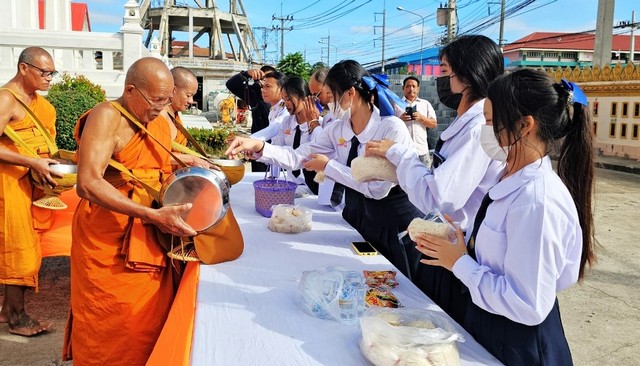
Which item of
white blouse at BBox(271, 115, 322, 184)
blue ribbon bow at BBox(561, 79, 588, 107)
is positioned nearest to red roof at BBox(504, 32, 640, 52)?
white blouse at BBox(271, 115, 322, 184)

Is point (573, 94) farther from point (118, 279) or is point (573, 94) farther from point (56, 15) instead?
point (56, 15)

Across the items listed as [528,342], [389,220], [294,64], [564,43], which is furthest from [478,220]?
[564,43]

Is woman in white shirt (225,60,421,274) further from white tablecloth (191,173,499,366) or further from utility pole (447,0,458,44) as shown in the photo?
utility pole (447,0,458,44)

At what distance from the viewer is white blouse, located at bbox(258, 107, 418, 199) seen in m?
2.46

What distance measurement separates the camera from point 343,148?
283 centimetres

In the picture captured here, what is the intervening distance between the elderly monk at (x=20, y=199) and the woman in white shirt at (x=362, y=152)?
132cm

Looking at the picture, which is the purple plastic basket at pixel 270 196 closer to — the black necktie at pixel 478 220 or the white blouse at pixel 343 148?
the white blouse at pixel 343 148

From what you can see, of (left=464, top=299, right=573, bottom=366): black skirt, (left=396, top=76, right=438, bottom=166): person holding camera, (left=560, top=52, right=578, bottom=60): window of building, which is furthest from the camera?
(left=560, top=52, right=578, bottom=60): window of building

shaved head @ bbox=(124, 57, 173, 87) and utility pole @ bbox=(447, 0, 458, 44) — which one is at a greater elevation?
utility pole @ bbox=(447, 0, 458, 44)

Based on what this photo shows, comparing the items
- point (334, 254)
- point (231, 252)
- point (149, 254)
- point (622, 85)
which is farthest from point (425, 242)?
point (622, 85)

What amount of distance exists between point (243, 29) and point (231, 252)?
154ft

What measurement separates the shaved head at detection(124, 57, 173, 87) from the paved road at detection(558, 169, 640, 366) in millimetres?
1812

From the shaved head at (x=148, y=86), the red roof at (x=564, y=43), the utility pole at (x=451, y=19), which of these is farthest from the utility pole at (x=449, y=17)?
the red roof at (x=564, y=43)

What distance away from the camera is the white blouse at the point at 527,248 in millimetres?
1206
